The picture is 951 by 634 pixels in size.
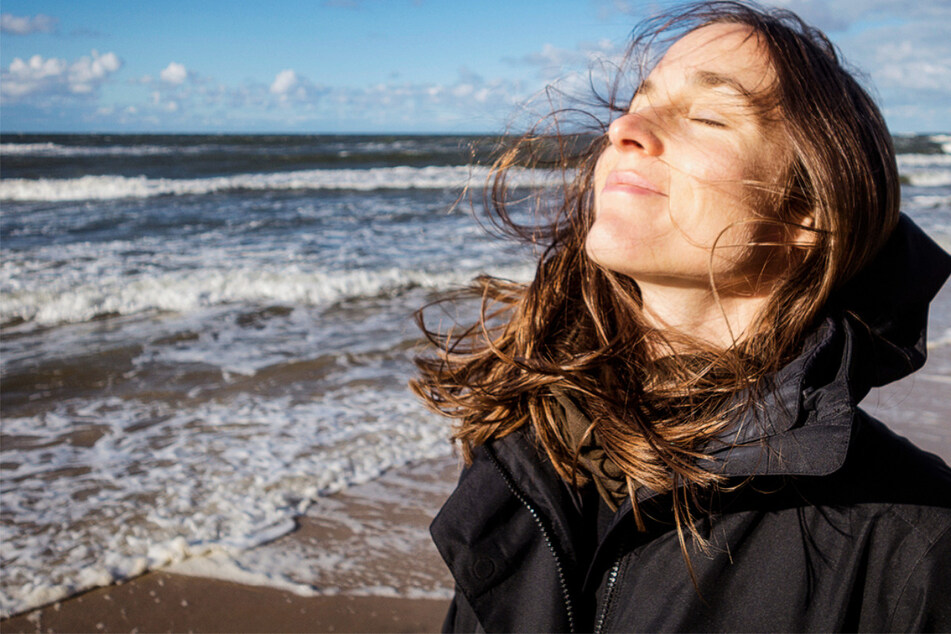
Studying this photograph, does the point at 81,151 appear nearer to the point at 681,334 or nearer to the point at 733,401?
the point at 681,334

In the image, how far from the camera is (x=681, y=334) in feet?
5.69

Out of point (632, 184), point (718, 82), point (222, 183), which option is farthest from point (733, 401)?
point (222, 183)

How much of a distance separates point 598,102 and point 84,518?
10.4 ft

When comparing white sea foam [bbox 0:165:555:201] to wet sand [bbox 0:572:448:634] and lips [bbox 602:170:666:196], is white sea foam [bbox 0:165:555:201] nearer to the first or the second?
wet sand [bbox 0:572:448:634]

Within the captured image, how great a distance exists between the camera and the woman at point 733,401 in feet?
4.30

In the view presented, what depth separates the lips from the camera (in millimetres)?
1513

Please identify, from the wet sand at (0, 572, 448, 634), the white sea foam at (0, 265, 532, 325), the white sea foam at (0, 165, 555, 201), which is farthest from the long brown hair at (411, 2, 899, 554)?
the white sea foam at (0, 165, 555, 201)

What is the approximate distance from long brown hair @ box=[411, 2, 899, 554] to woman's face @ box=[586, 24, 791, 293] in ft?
0.17

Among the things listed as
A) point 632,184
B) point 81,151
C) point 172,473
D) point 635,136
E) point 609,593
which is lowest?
point 172,473

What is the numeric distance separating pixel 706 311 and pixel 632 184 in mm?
400

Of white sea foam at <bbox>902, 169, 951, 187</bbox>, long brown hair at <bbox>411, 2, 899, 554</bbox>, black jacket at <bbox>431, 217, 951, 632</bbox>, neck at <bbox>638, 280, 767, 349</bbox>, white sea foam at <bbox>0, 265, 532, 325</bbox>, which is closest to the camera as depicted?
black jacket at <bbox>431, 217, 951, 632</bbox>

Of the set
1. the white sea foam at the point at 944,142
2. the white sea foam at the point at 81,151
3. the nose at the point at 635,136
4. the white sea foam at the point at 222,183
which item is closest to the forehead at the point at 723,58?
the nose at the point at 635,136

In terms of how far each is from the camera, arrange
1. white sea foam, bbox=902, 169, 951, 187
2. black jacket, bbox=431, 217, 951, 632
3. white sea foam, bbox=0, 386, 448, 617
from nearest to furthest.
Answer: black jacket, bbox=431, 217, 951, 632, white sea foam, bbox=0, 386, 448, 617, white sea foam, bbox=902, 169, 951, 187

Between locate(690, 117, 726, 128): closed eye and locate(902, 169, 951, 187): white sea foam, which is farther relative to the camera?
locate(902, 169, 951, 187): white sea foam
